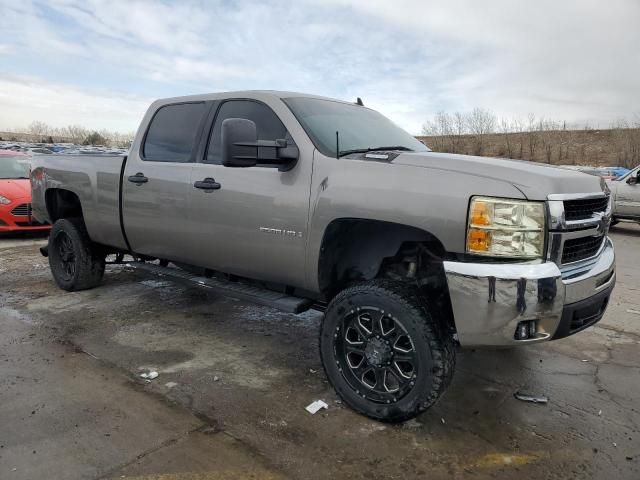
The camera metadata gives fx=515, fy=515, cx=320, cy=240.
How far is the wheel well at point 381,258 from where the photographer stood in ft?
10.2

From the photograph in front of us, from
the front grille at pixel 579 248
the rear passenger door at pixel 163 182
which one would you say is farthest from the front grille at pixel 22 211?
the front grille at pixel 579 248

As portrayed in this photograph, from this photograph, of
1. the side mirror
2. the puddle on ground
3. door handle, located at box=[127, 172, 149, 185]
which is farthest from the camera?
door handle, located at box=[127, 172, 149, 185]

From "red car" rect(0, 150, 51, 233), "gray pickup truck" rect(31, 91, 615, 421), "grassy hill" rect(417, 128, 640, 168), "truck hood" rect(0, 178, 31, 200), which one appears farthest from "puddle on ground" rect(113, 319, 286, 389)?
"grassy hill" rect(417, 128, 640, 168)

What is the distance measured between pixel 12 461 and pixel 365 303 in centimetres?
199

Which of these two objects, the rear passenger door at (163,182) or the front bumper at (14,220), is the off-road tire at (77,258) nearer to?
the rear passenger door at (163,182)

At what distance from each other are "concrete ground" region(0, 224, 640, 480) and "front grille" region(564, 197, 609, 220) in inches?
48.7

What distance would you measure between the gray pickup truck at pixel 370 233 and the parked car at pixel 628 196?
9144 millimetres

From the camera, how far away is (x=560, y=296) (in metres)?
2.58

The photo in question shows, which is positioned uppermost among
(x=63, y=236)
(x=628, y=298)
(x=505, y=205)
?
(x=505, y=205)

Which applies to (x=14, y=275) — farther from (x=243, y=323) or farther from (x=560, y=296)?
(x=560, y=296)

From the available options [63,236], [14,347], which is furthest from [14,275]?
[14,347]

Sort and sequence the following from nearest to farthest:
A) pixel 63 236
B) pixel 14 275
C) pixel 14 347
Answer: pixel 14 347 < pixel 63 236 < pixel 14 275

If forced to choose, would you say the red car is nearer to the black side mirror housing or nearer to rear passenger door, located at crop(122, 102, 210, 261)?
rear passenger door, located at crop(122, 102, 210, 261)

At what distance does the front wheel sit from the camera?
279cm
